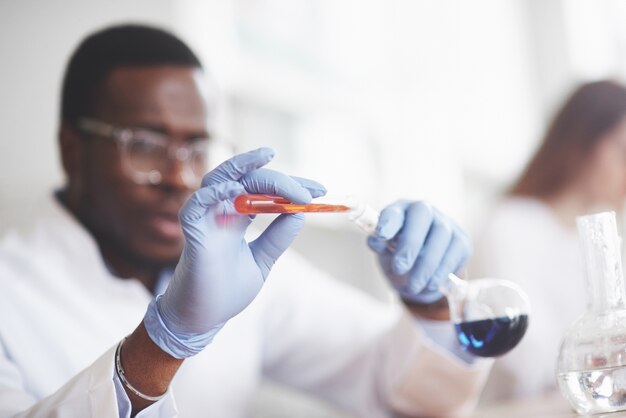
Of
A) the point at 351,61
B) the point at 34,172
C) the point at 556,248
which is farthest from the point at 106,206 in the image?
the point at 351,61

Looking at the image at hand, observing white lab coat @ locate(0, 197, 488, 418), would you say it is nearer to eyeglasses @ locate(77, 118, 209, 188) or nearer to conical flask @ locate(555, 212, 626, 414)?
eyeglasses @ locate(77, 118, 209, 188)

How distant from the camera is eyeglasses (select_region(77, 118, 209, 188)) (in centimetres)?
151

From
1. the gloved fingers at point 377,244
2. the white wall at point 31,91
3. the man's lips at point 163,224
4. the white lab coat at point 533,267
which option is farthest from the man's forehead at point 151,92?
the white lab coat at point 533,267

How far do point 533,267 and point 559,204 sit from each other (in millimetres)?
258

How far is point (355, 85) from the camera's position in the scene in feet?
10.1

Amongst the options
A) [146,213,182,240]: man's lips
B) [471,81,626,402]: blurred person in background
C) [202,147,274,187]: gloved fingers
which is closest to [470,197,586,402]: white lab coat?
[471,81,626,402]: blurred person in background

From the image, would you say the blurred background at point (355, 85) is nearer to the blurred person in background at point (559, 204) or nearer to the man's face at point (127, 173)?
the man's face at point (127, 173)

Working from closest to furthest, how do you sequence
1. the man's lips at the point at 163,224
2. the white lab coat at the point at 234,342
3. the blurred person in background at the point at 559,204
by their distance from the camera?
the white lab coat at the point at 234,342 < the man's lips at the point at 163,224 < the blurred person in background at the point at 559,204

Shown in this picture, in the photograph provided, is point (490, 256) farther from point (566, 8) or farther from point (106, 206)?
point (566, 8)

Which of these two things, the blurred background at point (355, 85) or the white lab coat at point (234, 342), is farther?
the blurred background at point (355, 85)

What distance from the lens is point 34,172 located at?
186 cm

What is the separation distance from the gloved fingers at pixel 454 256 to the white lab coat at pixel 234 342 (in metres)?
0.26

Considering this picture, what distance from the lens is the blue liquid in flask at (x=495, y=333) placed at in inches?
40.6

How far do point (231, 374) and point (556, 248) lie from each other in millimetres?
1273
